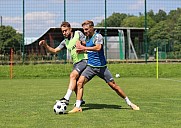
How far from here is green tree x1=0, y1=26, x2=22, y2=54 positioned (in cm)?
2786

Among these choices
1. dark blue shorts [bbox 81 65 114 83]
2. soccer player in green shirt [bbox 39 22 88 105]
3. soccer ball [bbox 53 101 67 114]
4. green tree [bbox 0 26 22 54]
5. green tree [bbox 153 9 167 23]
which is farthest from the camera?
green tree [bbox 153 9 167 23]

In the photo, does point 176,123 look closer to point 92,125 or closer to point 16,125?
point 92,125

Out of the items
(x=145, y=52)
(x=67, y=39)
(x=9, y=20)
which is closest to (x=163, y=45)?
(x=145, y=52)

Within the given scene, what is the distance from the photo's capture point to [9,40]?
96.0ft

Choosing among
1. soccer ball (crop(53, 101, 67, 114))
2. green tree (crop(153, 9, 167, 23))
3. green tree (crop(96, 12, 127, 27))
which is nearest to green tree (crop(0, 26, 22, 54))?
green tree (crop(96, 12, 127, 27))

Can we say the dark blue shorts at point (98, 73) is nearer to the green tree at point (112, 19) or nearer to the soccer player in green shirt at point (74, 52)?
the soccer player in green shirt at point (74, 52)

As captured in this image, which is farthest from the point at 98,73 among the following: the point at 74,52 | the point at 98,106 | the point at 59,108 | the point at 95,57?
the point at 59,108

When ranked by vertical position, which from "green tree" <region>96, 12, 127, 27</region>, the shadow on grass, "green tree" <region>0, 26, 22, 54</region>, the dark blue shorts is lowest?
the shadow on grass

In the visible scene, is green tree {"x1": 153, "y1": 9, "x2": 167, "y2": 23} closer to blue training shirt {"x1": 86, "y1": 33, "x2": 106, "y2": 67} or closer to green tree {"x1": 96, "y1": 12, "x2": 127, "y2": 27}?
green tree {"x1": 96, "y1": 12, "x2": 127, "y2": 27}

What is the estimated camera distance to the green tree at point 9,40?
91.4ft

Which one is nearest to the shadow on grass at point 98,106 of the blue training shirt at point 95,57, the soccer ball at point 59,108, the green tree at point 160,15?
the soccer ball at point 59,108

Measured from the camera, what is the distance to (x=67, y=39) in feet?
31.3

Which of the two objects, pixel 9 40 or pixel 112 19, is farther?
pixel 112 19

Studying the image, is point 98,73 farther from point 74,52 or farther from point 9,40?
point 9,40
